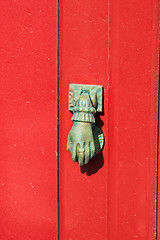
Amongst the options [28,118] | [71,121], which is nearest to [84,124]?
[71,121]

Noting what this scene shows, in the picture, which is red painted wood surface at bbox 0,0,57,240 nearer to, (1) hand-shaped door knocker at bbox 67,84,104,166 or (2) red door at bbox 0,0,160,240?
(2) red door at bbox 0,0,160,240

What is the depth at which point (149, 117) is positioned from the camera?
1012 millimetres

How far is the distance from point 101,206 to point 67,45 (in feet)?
1.50

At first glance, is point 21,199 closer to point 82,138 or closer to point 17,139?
point 17,139

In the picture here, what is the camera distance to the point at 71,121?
1070mm

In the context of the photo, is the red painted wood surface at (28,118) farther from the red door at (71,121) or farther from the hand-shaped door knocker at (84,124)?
the hand-shaped door knocker at (84,124)

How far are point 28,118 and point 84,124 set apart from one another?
0.22 metres

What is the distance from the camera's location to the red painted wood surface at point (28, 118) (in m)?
1.08

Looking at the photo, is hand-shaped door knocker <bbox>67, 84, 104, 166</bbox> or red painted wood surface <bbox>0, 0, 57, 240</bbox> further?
red painted wood surface <bbox>0, 0, 57, 240</bbox>

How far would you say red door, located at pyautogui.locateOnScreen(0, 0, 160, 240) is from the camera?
3.27ft

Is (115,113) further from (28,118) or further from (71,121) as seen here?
(28,118)

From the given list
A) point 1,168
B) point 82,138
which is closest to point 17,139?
point 1,168

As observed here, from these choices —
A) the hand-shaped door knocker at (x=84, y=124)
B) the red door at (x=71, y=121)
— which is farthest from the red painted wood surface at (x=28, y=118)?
A: the hand-shaped door knocker at (x=84, y=124)

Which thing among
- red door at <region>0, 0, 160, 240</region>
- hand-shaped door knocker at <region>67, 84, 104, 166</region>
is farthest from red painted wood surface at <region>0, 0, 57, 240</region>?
hand-shaped door knocker at <region>67, 84, 104, 166</region>
